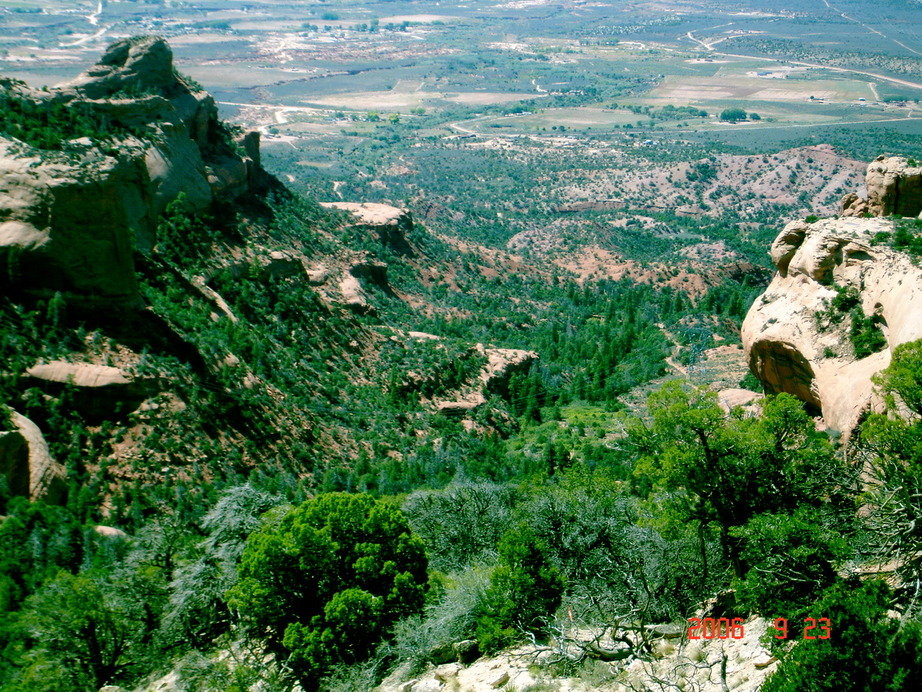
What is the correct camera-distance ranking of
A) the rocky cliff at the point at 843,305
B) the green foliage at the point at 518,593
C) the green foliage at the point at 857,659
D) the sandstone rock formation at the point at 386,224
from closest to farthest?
the green foliage at the point at 857,659 → the green foliage at the point at 518,593 → the rocky cliff at the point at 843,305 → the sandstone rock formation at the point at 386,224

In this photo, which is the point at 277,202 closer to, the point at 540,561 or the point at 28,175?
the point at 28,175

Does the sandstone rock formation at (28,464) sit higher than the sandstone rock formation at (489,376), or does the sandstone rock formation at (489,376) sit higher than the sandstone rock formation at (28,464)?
the sandstone rock formation at (28,464)

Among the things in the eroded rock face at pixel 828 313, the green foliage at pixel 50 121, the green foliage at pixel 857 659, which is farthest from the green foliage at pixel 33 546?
the eroded rock face at pixel 828 313

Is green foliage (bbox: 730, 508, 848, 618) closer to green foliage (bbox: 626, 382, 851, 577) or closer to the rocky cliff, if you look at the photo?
green foliage (bbox: 626, 382, 851, 577)

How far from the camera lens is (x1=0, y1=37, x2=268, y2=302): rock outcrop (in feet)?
131

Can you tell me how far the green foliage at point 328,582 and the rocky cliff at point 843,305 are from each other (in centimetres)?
2040

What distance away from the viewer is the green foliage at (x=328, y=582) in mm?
23719

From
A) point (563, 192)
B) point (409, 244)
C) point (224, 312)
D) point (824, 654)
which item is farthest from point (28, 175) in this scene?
point (563, 192)

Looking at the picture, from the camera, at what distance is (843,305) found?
40.4 metres

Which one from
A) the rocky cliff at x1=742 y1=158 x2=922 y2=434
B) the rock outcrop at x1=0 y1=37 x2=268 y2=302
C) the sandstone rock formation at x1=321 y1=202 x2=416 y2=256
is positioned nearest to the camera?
the rocky cliff at x1=742 y1=158 x2=922 y2=434

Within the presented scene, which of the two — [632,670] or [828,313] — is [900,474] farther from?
[828,313]

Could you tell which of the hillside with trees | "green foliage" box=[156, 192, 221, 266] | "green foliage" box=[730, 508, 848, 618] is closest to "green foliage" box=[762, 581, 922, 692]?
the hillside with trees
